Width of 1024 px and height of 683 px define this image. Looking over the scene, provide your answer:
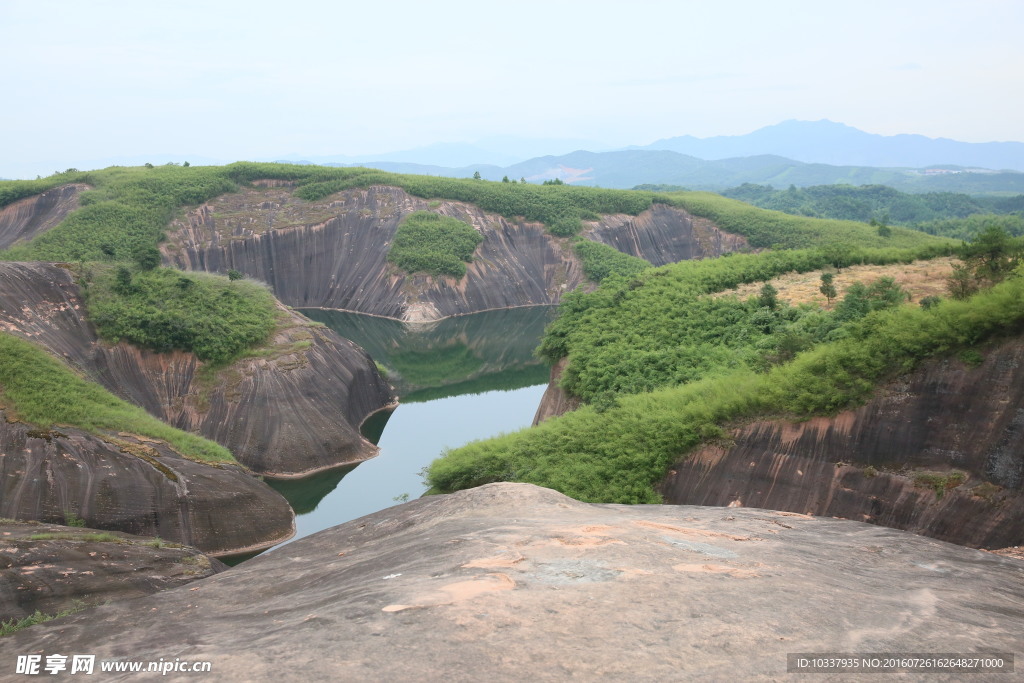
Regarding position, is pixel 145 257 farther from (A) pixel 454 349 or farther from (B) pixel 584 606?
(B) pixel 584 606

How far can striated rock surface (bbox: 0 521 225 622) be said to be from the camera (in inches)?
646

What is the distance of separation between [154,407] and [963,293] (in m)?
30.2

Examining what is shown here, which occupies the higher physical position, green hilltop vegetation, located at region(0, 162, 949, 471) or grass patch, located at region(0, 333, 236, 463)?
green hilltop vegetation, located at region(0, 162, 949, 471)

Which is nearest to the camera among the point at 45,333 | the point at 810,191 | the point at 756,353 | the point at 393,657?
the point at 393,657

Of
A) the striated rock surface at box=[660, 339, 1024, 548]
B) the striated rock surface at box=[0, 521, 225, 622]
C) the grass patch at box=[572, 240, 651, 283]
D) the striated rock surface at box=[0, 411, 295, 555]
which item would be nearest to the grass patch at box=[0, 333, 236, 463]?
the striated rock surface at box=[0, 411, 295, 555]

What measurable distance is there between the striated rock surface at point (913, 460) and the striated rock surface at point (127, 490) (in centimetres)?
1470

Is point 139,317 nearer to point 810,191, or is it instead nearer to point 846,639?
point 846,639

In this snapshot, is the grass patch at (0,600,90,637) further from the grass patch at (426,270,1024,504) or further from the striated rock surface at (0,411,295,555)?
the grass patch at (426,270,1024,504)

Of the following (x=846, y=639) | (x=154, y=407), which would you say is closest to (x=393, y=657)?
(x=846, y=639)

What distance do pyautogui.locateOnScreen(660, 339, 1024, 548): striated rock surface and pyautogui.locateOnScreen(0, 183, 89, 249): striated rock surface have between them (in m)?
64.4

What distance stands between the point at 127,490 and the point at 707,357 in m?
18.0

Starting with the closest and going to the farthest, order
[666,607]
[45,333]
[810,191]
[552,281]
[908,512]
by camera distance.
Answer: [666,607], [908,512], [45,333], [552,281], [810,191]

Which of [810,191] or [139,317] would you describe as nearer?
Result: [139,317]

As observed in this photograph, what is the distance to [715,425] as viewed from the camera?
19266 mm
